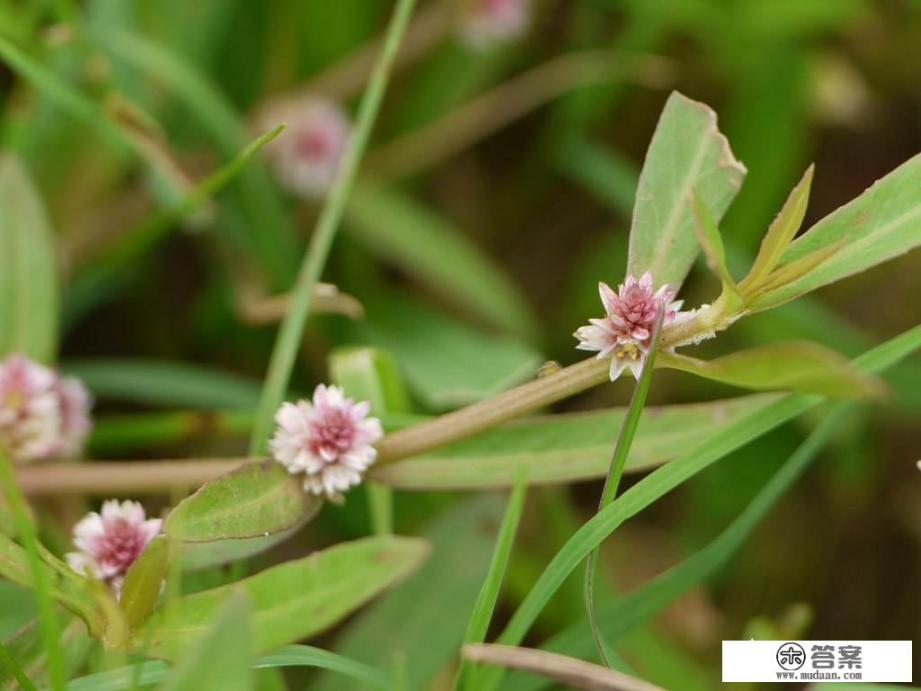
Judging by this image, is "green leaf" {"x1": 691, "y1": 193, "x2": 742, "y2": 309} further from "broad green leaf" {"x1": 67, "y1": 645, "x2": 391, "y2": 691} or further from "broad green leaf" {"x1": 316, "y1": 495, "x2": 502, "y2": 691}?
"broad green leaf" {"x1": 316, "y1": 495, "x2": 502, "y2": 691}

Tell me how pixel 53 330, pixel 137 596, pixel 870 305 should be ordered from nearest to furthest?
pixel 137 596, pixel 53 330, pixel 870 305

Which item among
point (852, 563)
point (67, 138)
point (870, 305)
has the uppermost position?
point (870, 305)

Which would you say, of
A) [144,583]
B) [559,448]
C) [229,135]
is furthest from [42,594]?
[229,135]

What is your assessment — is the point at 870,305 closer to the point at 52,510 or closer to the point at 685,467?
the point at 685,467

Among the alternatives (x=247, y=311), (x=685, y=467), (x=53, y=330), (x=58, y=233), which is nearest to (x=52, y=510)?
(x=53, y=330)

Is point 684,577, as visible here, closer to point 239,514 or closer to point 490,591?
point 490,591

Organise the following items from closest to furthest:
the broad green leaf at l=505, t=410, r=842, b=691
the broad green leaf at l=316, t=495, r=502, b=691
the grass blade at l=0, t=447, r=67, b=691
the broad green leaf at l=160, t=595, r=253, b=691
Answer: the broad green leaf at l=160, t=595, r=253, b=691 < the grass blade at l=0, t=447, r=67, b=691 < the broad green leaf at l=505, t=410, r=842, b=691 < the broad green leaf at l=316, t=495, r=502, b=691

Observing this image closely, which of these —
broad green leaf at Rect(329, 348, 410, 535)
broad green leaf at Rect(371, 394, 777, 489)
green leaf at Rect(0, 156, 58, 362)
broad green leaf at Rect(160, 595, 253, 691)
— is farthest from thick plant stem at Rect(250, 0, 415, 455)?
broad green leaf at Rect(160, 595, 253, 691)
